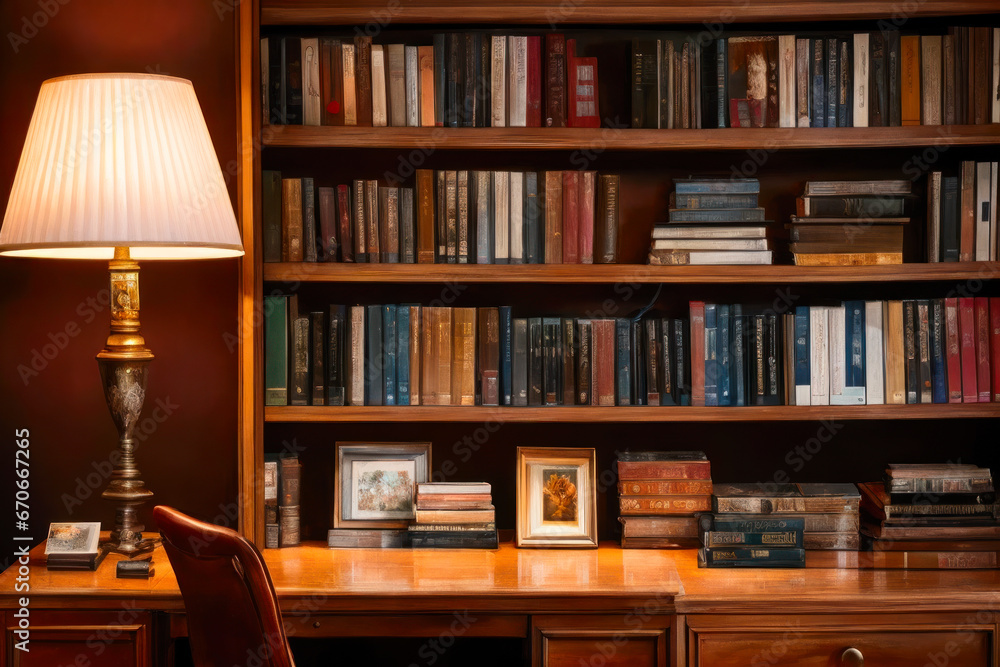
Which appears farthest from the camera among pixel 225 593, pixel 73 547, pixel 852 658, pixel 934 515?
pixel 934 515

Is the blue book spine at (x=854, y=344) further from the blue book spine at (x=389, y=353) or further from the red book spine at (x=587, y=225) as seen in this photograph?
the blue book spine at (x=389, y=353)

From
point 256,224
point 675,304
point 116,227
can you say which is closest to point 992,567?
point 675,304

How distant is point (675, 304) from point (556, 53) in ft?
2.43

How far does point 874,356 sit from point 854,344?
0.19 ft

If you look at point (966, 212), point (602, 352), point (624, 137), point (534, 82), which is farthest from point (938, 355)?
point (534, 82)

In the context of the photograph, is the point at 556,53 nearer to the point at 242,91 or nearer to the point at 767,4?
the point at 767,4

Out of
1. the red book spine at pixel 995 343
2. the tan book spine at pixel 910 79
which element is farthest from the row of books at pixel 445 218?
the red book spine at pixel 995 343

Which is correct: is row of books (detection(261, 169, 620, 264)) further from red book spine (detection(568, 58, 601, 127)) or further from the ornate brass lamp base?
the ornate brass lamp base

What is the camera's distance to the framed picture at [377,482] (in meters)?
2.19

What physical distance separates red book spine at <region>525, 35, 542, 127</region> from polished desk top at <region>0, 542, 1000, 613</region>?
1087 millimetres

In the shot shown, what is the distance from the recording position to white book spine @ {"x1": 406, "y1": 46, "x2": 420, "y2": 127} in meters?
2.11

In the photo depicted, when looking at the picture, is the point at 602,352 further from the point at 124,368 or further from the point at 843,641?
the point at 124,368

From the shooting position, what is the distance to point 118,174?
1717 mm

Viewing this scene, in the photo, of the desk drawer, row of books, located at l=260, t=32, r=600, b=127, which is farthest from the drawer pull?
row of books, located at l=260, t=32, r=600, b=127
